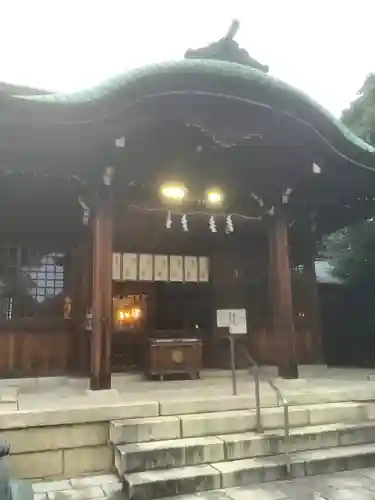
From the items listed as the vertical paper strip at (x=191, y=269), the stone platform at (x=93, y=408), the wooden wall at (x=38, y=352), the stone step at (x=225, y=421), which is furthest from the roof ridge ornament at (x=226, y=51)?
the wooden wall at (x=38, y=352)

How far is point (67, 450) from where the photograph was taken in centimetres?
502

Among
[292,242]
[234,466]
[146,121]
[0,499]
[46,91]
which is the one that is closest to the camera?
[0,499]

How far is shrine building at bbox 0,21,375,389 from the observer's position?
6.00 meters

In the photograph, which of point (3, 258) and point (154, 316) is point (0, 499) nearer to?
point (3, 258)

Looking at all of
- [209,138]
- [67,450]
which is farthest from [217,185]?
[67,450]

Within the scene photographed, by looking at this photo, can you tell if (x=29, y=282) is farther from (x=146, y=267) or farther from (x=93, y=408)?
(x=93, y=408)

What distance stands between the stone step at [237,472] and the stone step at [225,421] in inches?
17.4

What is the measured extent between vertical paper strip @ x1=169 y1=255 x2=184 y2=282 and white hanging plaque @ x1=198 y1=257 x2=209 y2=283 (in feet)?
1.53

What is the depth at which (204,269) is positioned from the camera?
945 centimetres

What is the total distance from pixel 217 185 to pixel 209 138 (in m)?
1.40

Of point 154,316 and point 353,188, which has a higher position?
point 353,188

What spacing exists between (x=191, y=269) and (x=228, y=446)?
181 inches

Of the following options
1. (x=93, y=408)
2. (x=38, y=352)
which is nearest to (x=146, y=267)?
(x=38, y=352)

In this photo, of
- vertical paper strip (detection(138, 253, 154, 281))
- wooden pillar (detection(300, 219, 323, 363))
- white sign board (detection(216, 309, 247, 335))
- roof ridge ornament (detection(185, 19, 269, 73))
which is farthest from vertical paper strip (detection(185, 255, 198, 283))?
roof ridge ornament (detection(185, 19, 269, 73))
